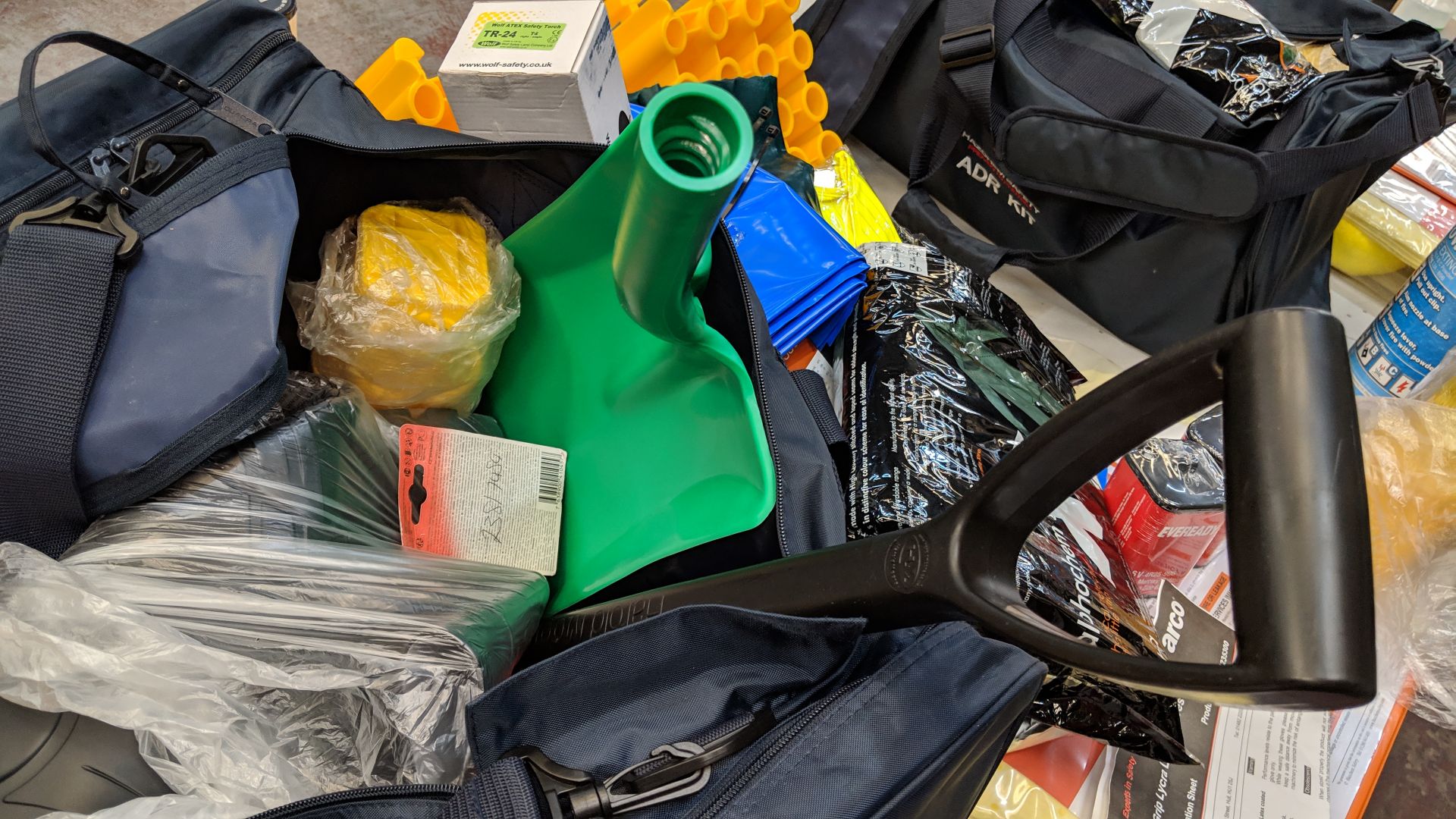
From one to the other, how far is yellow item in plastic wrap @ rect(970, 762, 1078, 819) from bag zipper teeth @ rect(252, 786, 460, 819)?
40cm

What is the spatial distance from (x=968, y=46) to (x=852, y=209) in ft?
0.70

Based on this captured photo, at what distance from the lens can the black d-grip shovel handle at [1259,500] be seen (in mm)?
246

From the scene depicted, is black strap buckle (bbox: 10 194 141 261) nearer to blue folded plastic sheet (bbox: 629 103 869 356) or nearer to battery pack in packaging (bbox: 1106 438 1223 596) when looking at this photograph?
blue folded plastic sheet (bbox: 629 103 869 356)

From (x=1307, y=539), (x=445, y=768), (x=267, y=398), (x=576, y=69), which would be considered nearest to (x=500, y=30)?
(x=576, y=69)

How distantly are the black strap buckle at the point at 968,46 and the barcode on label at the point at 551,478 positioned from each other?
2.14ft

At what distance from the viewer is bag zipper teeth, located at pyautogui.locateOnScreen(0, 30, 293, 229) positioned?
0.46m

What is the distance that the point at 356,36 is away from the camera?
875 millimetres

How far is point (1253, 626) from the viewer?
0.85 feet

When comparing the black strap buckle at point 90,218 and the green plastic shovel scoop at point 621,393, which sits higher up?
the black strap buckle at point 90,218

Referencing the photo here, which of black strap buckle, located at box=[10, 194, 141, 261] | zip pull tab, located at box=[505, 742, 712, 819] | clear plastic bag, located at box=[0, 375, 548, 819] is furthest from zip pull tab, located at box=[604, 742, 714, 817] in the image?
black strap buckle, located at box=[10, 194, 141, 261]

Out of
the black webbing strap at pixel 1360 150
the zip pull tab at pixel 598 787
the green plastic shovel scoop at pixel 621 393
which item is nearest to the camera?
the zip pull tab at pixel 598 787

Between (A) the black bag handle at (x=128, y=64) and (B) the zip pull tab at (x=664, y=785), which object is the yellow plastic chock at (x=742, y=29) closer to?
(A) the black bag handle at (x=128, y=64)

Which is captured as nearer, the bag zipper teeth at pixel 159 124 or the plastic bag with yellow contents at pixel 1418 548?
the bag zipper teeth at pixel 159 124

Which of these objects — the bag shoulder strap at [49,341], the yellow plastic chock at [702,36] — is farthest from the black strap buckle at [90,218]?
the yellow plastic chock at [702,36]
